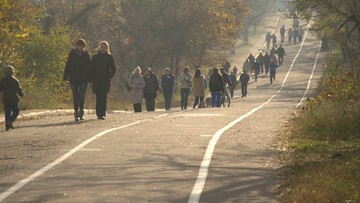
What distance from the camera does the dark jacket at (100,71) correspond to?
20109mm

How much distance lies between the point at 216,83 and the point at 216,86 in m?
0.12

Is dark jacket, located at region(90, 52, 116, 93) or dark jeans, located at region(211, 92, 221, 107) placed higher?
dark jacket, located at region(90, 52, 116, 93)

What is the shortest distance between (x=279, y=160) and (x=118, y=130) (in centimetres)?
487

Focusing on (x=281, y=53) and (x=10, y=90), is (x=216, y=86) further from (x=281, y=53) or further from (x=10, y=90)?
(x=281, y=53)

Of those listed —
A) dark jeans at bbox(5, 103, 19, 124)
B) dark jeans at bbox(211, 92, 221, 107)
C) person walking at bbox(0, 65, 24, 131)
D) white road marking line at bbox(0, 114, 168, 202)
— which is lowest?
dark jeans at bbox(211, 92, 221, 107)

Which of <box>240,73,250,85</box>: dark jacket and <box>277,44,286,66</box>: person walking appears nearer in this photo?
<box>240,73,250,85</box>: dark jacket

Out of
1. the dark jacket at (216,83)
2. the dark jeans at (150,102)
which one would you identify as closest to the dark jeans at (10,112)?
the dark jeans at (150,102)

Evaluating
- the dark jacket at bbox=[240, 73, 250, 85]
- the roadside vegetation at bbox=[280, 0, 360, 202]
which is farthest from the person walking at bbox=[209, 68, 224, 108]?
the dark jacket at bbox=[240, 73, 250, 85]

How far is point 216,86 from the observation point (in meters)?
31.2

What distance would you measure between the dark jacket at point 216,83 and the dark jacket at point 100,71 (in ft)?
36.7

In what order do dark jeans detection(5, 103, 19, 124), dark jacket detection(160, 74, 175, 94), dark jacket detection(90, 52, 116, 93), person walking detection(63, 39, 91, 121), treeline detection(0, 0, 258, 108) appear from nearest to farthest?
dark jeans detection(5, 103, 19, 124) < person walking detection(63, 39, 91, 121) < dark jacket detection(90, 52, 116, 93) < dark jacket detection(160, 74, 175, 94) < treeline detection(0, 0, 258, 108)

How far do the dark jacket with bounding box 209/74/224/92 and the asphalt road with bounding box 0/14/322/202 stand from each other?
10714 millimetres

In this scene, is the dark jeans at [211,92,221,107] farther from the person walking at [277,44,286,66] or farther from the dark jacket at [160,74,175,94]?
the person walking at [277,44,286,66]

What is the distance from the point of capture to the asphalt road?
10000 mm
